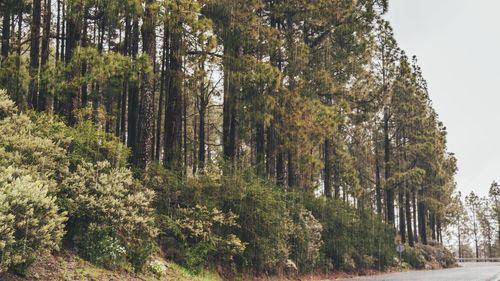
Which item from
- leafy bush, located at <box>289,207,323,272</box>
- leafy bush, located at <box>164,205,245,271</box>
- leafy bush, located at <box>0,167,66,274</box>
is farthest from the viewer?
leafy bush, located at <box>289,207,323,272</box>

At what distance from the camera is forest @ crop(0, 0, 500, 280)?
977 centimetres

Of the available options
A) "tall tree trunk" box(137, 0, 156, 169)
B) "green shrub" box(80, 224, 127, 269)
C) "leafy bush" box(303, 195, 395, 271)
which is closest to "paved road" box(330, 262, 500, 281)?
"leafy bush" box(303, 195, 395, 271)

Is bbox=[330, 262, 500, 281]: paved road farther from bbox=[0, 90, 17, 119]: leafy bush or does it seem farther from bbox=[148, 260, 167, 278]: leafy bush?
bbox=[0, 90, 17, 119]: leafy bush

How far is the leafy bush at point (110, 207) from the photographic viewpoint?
974 cm

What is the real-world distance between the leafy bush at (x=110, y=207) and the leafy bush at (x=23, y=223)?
1760mm

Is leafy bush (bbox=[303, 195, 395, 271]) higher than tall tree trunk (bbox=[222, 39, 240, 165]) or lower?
lower

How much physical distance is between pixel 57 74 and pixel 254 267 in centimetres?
791

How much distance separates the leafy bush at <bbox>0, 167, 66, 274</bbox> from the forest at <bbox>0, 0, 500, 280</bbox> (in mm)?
22

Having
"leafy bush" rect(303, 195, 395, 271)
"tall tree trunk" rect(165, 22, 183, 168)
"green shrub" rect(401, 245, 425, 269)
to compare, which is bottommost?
"green shrub" rect(401, 245, 425, 269)

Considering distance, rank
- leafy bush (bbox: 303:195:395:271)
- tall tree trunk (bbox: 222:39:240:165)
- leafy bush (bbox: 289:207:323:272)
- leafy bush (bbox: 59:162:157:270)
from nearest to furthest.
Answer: leafy bush (bbox: 59:162:157:270)
tall tree trunk (bbox: 222:39:240:165)
leafy bush (bbox: 289:207:323:272)
leafy bush (bbox: 303:195:395:271)

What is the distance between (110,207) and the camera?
32.9 ft

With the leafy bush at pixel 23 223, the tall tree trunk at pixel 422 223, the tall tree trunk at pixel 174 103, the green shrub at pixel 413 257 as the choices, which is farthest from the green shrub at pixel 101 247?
the tall tree trunk at pixel 422 223

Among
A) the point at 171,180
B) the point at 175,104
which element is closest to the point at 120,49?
the point at 175,104

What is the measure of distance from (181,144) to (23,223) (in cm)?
1501
